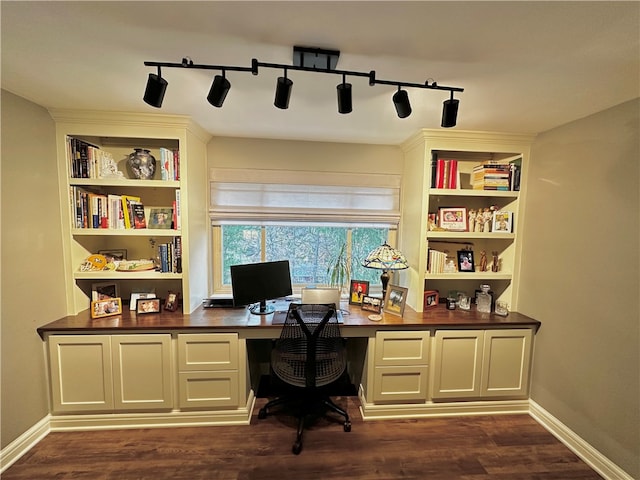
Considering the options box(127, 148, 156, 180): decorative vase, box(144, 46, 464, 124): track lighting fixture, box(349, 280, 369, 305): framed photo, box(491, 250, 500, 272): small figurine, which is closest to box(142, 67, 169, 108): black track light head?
box(144, 46, 464, 124): track lighting fixture

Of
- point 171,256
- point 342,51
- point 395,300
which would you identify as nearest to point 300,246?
point 395,300


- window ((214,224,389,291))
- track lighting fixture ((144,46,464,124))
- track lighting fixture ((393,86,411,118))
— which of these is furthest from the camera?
window ((214,224,389,291))

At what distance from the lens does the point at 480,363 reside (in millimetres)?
2254

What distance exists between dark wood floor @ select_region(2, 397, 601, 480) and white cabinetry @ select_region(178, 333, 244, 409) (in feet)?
0.72

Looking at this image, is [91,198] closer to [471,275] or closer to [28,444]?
[28,444]

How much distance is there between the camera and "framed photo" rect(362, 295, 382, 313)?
2.41m

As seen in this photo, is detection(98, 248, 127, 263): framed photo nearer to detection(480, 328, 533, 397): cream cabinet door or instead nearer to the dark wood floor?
the dark wood floor

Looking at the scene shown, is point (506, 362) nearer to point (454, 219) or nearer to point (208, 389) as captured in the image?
point (454, 219)

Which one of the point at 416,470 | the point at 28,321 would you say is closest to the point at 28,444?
the point at 28,321

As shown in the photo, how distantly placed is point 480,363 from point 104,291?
125 inches

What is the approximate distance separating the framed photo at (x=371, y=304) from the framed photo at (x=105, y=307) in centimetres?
203

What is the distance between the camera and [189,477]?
1.69 metres

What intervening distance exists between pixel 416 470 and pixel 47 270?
2880 millimetres

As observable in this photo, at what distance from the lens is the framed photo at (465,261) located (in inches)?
102
